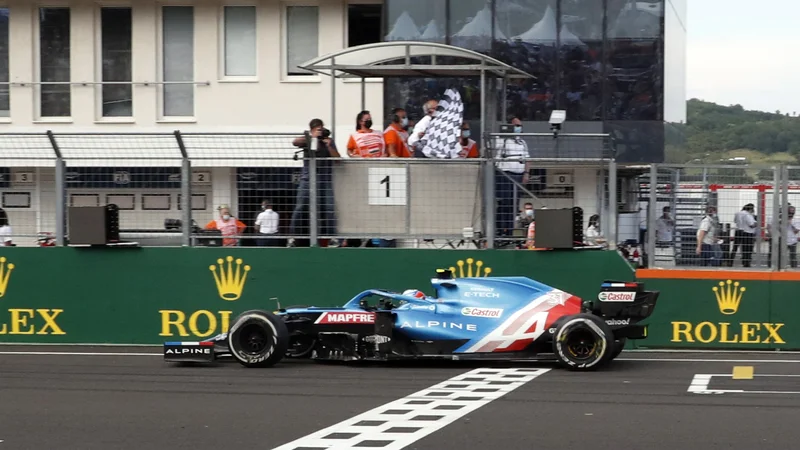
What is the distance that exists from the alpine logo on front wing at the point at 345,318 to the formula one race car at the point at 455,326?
0.03 ft

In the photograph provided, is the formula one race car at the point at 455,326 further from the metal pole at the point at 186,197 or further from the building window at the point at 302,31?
the building window at the point at 302,31

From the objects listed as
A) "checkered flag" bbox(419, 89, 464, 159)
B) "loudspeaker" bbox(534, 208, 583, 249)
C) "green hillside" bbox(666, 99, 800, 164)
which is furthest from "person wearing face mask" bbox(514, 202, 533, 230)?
"green hillside" bbox(666, 99, 800, 164)

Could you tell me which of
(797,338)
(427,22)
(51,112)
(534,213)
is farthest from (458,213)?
(51,112)

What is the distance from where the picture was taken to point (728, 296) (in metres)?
14.7

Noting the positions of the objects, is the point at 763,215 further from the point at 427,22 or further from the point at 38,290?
the point at 427,22

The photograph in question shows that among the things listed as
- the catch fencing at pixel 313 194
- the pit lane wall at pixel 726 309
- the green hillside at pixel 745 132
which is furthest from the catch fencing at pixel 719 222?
the green hillside at pixel 745 132

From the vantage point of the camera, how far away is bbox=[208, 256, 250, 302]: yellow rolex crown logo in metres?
15.5

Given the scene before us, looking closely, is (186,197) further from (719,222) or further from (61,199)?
(719,222)

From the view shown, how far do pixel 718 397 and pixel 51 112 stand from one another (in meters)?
22.6

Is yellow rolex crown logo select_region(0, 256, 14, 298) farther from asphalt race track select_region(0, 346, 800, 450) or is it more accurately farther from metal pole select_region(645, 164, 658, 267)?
metal pole select_region(645, 164, 658, 267)

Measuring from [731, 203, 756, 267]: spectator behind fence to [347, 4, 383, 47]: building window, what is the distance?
1539cm

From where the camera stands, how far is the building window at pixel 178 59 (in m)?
29.0

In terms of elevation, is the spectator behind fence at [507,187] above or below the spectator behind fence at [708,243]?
above

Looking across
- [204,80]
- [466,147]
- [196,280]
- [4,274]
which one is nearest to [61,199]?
[4,274]
